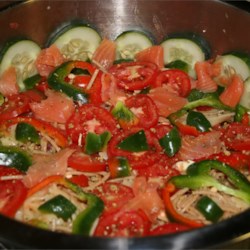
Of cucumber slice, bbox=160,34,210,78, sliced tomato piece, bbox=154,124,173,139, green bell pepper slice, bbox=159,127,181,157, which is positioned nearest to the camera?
green bell pepper slice, bbox=159,127,181,157

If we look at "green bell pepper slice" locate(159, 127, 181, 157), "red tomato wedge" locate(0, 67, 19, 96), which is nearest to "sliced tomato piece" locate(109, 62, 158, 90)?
"green bell pepper slice" locate(159, 127, 181, 157)

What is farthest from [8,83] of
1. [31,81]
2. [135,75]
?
[135,75]

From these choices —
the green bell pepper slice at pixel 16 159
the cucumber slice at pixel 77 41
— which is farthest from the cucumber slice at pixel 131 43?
the green bell pepper slice at pixel 16 159

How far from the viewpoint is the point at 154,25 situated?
15.0 feet

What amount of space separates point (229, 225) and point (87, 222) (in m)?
0.83

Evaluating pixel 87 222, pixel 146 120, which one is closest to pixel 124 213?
pixel 87 222

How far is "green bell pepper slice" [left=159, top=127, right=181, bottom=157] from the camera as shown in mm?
3623

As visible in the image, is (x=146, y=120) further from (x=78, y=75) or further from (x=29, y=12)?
(x=29, y=12)

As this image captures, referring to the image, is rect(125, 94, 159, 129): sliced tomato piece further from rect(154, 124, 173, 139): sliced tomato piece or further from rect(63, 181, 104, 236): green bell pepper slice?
rect(63, 181, 104, 236): green bell pepper slice

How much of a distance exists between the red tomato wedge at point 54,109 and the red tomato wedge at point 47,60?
0.46 m

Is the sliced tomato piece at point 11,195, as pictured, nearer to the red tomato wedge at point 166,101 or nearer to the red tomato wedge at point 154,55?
the red tomato wedge at point 166,101

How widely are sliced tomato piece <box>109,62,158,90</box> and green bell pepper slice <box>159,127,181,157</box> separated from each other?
0.67m

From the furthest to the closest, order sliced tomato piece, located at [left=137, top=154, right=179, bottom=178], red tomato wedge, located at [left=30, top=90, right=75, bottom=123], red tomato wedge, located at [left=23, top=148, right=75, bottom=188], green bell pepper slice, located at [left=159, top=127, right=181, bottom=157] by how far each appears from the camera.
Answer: red tomato wedge, located at [left=30, top=90, right=75, bottom=123] < green bell pepper slice, located at [left=159, top=127, right=181, bottom=157] < sliced tomato piece, located at [left=137, top=154, right=179, bottom=178] < red tomato wedge, located at [left=23, top=148, right=75, bottom=188]

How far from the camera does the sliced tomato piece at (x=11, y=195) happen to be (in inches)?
122
